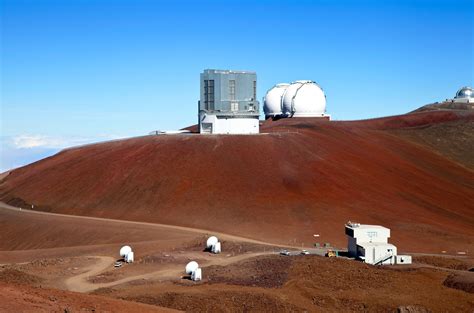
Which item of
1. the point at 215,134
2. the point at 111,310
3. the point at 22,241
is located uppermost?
the point at 215,134

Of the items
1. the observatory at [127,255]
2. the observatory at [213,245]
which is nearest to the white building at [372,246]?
the observatory at [213,245]

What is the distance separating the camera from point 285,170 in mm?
74688

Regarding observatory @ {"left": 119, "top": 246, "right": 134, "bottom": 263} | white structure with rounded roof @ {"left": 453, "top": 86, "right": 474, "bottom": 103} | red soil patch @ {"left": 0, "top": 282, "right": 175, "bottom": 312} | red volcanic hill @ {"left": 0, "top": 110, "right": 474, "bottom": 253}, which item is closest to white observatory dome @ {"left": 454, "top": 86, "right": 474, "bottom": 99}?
white structure with rounded roof @ {"left": 453, "top": 86, "right": 474, "bottom": 103}

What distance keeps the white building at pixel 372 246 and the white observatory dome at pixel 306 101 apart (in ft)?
211

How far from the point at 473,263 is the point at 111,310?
1228 inches

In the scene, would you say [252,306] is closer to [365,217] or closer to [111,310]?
[111,310]

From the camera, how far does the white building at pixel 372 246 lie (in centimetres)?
4781

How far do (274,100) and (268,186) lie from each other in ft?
172

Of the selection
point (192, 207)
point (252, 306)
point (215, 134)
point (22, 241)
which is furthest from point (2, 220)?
point (252, 306)

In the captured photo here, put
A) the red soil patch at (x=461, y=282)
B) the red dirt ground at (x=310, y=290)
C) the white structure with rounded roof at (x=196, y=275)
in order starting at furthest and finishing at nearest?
the white structure with rounded roof at (x=196, y=275)
the red soil patch at (x=461, y=282)
the red dirt ground at (x=310, y=290)

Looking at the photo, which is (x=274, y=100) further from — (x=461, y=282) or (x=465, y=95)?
(x=461, y=282)

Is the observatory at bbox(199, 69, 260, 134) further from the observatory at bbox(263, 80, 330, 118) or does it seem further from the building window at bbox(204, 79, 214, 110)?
the observatory at bbox(263, 80, 330, 118)

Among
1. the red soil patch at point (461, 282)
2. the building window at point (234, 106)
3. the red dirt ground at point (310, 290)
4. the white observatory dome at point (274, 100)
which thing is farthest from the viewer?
the white observatory dome at point (274, 100)

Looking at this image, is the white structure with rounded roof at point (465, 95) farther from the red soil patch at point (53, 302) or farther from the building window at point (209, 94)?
the red soil patch at point (53, 302)
